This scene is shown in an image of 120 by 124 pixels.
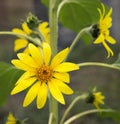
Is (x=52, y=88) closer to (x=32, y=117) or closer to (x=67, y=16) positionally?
(x=67, y=16)

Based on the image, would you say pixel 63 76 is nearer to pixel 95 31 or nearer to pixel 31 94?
pixel 31 94

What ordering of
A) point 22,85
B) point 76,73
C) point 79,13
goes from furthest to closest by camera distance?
1. point 76,73
2. point 79,13
3. point 22,85

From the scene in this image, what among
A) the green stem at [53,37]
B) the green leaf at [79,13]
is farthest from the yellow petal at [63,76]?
the green leaf at [79,13]

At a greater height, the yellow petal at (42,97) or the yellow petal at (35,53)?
the yellow petal at (35,53)

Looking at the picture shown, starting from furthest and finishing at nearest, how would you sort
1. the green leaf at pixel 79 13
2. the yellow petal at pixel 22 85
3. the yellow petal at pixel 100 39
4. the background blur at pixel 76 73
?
the background blur at pixel 76 73
the green leaf at pixel 79 13
the yellow petal at pixel 100 39
the yellow petal at pixel 22 85

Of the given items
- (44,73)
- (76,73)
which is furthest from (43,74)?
(76,73)

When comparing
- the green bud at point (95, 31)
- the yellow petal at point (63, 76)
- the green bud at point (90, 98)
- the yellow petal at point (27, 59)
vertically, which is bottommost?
the green bud at point (90, 98)

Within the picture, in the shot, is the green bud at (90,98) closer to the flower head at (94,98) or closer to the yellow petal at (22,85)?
the flower head at (94,98)
